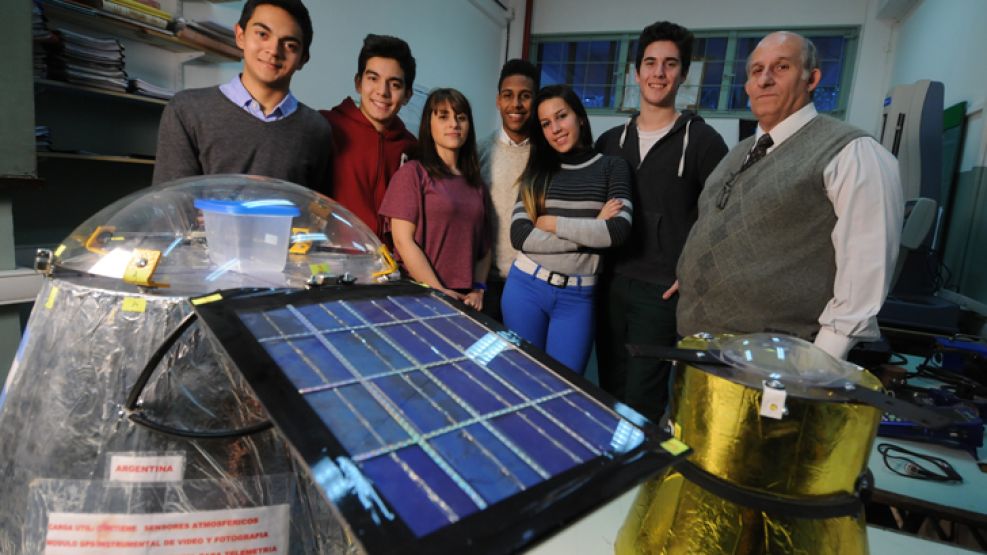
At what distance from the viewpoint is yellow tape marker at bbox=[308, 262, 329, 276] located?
32.8 inches

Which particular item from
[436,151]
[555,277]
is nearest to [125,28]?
[436,151]

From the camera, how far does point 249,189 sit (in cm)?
91

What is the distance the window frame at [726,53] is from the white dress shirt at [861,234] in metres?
5.06

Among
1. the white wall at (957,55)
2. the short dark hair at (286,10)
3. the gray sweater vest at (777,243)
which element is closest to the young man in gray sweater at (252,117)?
the short dark hair at (286,10)

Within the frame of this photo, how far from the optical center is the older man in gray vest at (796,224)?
4.37ft

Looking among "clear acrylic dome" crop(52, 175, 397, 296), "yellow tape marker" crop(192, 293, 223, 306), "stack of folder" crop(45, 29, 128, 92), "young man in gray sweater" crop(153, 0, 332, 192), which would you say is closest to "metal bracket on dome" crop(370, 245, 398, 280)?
"clear acrylic dome" crop(52, 175, 397, 296)

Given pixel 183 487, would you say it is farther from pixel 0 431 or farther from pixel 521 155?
pixel 521 155

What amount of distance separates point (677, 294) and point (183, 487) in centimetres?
178

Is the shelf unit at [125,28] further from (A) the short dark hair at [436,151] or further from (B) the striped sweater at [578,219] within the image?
(B) the striped sweater at [578,219]

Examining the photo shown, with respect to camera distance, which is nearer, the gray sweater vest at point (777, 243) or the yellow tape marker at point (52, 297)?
the yellow tape marker at point (52, 297)

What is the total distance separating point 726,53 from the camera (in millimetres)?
5895

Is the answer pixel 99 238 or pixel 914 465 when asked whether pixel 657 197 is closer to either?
pixel 914 465

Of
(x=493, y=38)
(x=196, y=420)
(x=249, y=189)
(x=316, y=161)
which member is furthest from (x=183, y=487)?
(x=493, y=38)

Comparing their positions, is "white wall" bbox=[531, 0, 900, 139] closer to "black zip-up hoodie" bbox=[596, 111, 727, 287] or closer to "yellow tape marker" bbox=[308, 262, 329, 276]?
"black zip-up hoodie" bbox=[596, 111, 727, 287]
